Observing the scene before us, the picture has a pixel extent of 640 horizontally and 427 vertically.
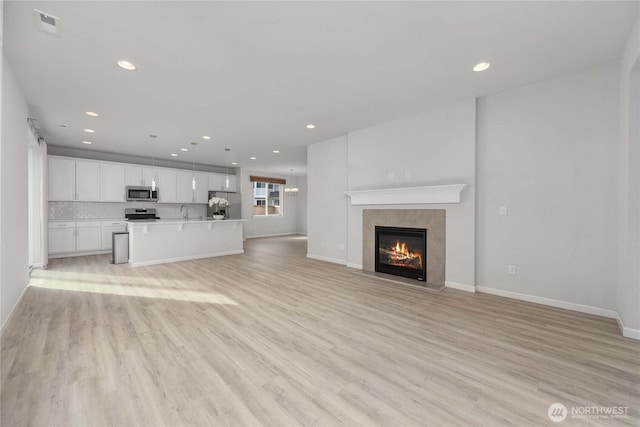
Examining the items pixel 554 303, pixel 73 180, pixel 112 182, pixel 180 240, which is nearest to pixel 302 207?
pixel 180 240

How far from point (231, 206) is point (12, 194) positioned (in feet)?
21.8

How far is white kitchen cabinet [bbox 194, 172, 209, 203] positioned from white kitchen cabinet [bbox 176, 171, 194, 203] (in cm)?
22

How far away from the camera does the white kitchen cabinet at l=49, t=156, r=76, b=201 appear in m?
6.32

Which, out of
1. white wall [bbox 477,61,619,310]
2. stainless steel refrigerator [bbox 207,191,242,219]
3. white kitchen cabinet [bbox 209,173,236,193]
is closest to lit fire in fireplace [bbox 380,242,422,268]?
white wall [bbox 477,61,619,310]

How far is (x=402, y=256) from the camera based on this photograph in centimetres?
468

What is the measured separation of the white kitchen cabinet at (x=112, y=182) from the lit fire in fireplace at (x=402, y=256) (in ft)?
23.7

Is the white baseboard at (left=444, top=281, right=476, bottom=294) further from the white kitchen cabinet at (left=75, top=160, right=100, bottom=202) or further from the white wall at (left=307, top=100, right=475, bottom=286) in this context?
the white kitchen cabinet at (left=75, top=160, right=100, bottom=202)

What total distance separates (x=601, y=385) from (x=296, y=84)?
396 cm

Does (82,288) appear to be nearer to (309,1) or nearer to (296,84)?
(296,84)

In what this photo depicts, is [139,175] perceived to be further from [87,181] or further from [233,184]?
[233,184]

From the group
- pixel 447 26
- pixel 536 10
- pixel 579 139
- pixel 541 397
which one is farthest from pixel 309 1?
pixel 579 139

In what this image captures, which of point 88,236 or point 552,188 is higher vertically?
point 552,188

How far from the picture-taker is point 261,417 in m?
1.53

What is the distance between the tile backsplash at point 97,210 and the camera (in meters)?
6.61
